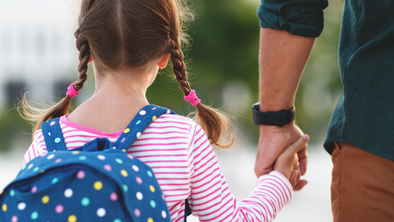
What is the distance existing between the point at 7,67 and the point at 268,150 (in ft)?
85.2

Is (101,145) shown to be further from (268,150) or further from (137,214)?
(268,150)

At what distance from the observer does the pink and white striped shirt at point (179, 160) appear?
3.92 ft

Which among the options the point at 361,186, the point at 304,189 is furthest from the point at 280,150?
the point at 304,189

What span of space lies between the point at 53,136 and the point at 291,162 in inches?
48.1

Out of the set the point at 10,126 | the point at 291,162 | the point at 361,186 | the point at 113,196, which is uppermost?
the point at 113,196

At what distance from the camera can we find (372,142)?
1.40 metres

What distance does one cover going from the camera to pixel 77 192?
3.07 feet

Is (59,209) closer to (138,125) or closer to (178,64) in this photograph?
(138,125)

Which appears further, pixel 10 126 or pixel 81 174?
pixel 10 126

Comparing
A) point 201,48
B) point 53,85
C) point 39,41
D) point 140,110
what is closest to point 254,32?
point 201,48

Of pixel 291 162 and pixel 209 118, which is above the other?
pixel 209 118

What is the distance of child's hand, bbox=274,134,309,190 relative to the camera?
184 cm

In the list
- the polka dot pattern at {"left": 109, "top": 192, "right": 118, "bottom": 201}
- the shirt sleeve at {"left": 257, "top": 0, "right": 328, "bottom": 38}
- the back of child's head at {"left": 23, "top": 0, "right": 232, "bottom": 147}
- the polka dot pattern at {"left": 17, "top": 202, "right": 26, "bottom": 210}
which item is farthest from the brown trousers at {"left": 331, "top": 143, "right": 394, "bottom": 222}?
the polka dot pattern at {"left": 17, "top": 202, "right": 26, "bottom": 210}

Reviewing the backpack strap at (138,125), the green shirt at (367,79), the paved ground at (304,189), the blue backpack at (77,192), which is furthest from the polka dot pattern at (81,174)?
the paved ground at (304,189)
